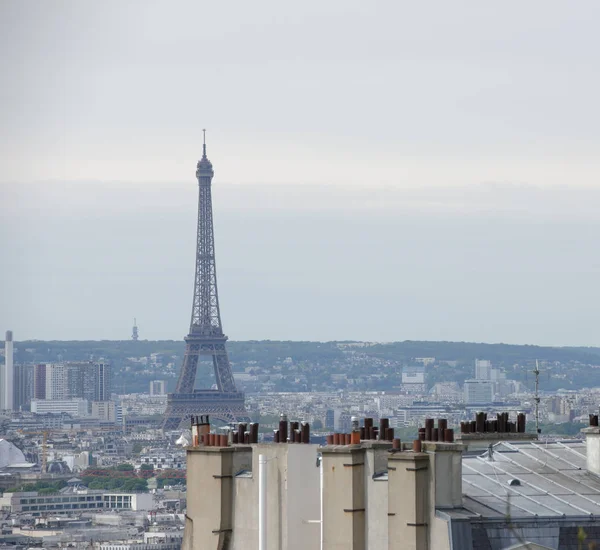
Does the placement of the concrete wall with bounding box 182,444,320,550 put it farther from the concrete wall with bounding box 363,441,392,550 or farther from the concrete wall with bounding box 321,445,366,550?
the concrete wall with bounding box 363,441,392,550

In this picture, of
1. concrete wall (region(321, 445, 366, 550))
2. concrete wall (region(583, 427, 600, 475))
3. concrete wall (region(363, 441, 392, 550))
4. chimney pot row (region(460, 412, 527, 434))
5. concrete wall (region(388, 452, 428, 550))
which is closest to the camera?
concrete wall (region(388, 452, 428, 550))

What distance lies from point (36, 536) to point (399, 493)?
409 feet

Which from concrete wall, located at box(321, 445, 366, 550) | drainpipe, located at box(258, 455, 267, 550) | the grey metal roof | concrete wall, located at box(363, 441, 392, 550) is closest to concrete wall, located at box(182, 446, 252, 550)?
drainpipe, located at box(258, 455, 267, 550)

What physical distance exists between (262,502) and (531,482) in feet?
6.61

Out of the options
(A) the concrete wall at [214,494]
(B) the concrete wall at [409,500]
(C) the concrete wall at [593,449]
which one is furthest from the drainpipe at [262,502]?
(C) the concrete wall at [593,449]

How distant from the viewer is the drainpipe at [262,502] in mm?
16359

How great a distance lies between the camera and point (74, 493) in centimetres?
17775

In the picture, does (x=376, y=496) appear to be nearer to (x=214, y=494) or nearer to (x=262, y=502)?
(x=262, y=502)

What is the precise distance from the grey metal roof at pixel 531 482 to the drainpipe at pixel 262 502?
1459mm

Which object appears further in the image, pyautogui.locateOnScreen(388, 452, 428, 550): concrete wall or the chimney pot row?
the chimney pot row

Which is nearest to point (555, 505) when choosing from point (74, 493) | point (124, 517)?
point (124, 517)

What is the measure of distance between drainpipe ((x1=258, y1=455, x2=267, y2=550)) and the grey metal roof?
1.46 meters

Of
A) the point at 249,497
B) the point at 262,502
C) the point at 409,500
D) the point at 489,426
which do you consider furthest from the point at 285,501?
the point at 489,426

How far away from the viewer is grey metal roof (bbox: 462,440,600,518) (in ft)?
51.7
